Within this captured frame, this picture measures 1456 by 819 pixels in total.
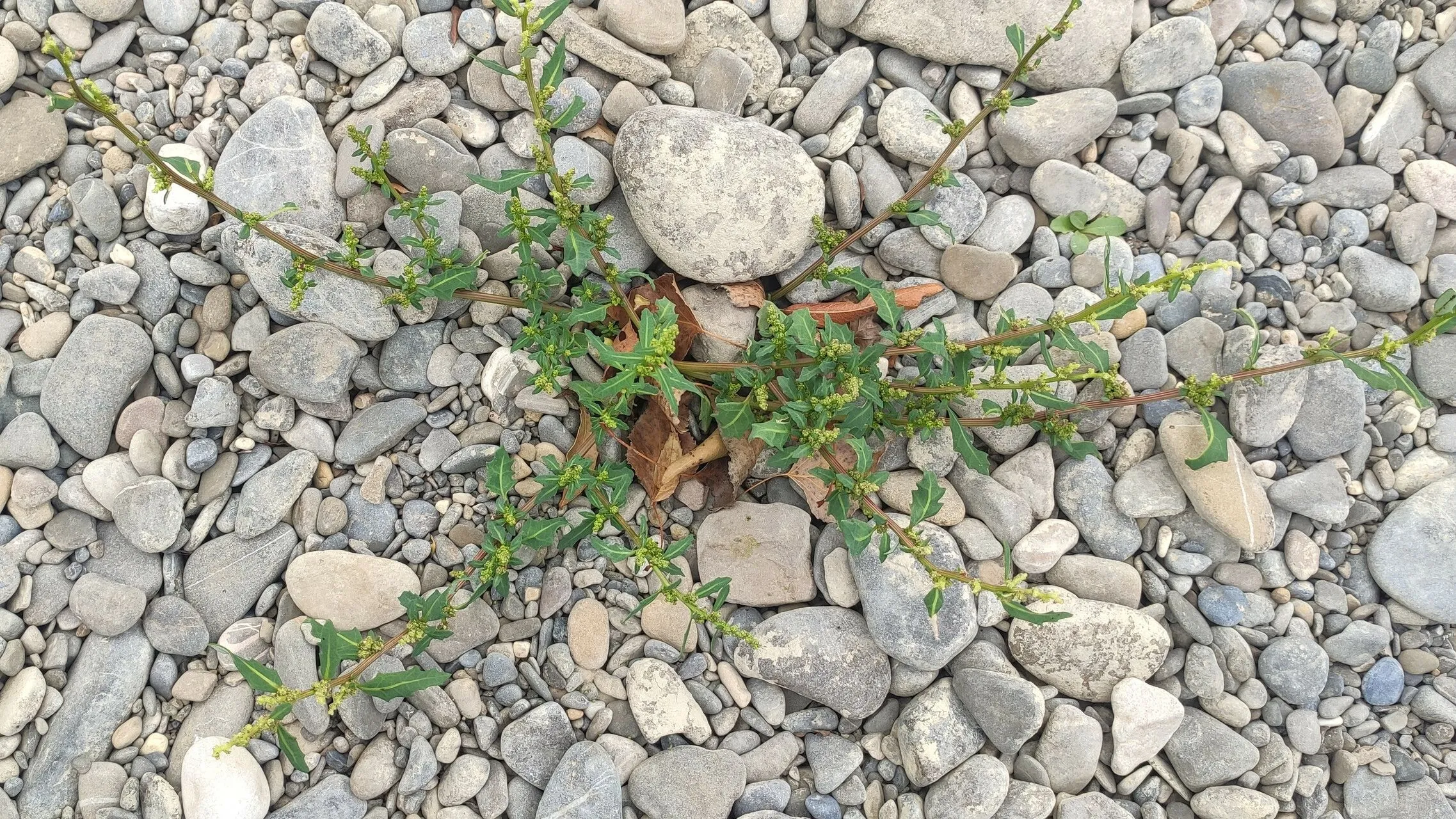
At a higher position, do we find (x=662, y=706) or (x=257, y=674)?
(x=257, y=674)

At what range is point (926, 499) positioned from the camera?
3.31 meters

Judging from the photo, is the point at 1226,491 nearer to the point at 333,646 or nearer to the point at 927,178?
the point at 927,178

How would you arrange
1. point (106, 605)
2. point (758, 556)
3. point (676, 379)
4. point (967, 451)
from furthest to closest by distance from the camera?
point (758, 556) < point (106, 605) < point (967, 451) < point (676, 379)

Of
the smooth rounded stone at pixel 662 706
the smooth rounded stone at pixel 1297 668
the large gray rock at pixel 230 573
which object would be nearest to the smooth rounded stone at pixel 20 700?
the large gray rock at pixel 230 573

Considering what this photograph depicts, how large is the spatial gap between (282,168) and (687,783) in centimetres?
303

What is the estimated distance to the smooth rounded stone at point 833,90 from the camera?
419 cm

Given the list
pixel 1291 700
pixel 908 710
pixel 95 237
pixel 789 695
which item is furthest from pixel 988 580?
pixel 95 237

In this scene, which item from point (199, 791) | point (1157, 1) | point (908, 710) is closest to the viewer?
point (199, 791)

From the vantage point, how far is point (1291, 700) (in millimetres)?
3861

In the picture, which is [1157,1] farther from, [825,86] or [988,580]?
[988,580]

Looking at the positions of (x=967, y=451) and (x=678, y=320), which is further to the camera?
(x=678, y=320)

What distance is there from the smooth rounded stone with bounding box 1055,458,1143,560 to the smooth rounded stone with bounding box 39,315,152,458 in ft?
13.0

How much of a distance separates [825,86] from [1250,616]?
9.64 ft

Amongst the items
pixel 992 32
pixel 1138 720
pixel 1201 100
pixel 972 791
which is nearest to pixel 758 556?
pixel 972 791
